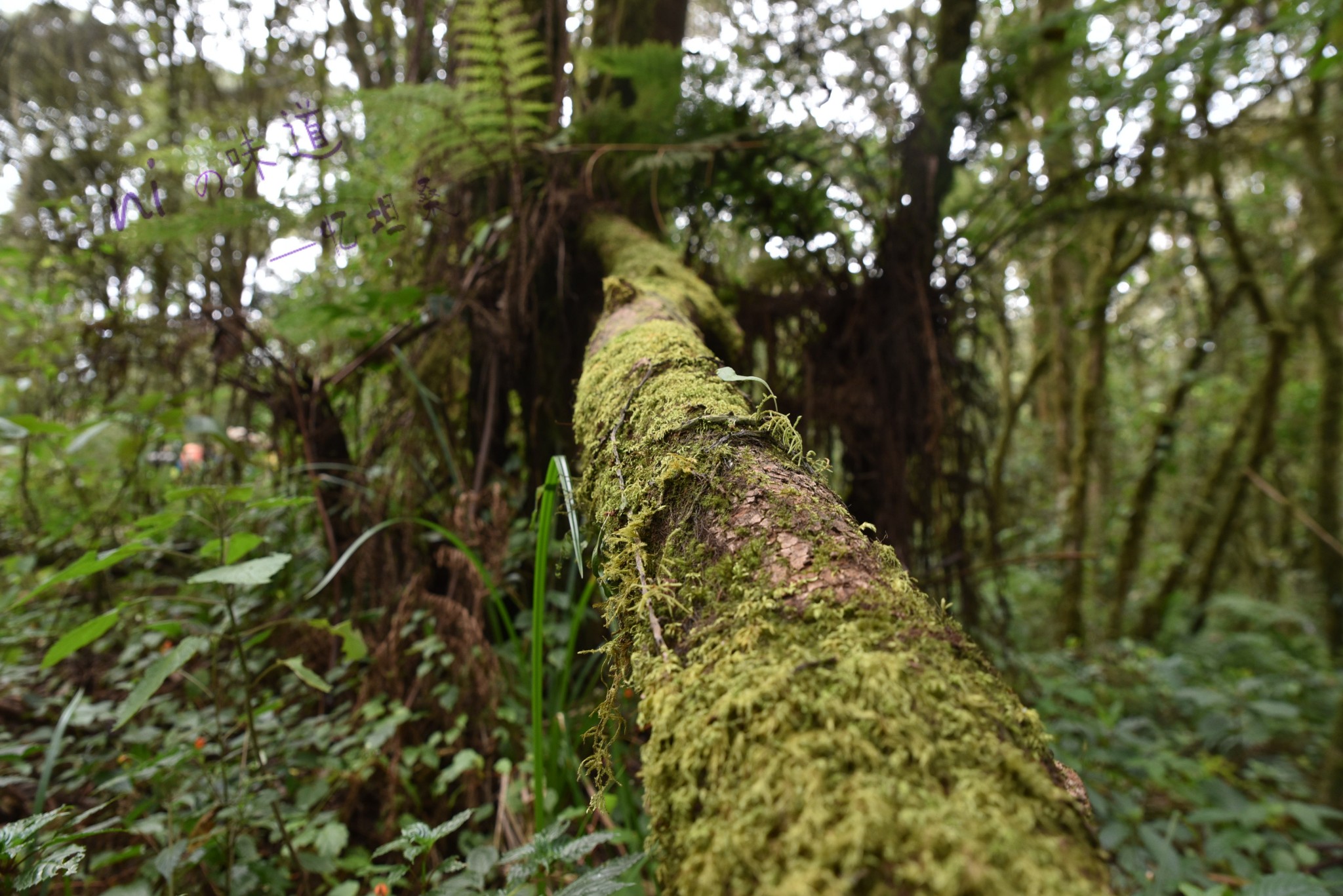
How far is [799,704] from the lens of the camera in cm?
49

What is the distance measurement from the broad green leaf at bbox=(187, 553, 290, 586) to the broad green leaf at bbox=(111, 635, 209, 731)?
0.42 feet

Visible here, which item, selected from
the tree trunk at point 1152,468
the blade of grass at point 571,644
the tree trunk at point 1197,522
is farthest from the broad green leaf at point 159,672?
the tree trunk at point 1197,522

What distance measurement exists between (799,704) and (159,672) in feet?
4.41

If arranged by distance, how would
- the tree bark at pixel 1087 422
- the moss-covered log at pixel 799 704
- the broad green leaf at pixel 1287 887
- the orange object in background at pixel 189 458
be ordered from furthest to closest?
the tree bark at pixel 1087 422, the orange object in background at pixel 189 458, the broad green leaf at pixel 1287 887, the moss-covered log at pixel 799 704

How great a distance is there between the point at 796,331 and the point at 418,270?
160cm

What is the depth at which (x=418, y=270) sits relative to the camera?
2.54m

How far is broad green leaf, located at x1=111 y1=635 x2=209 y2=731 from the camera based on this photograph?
1158 millimetres

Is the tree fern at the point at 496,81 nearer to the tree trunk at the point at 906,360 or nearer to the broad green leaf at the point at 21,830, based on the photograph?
the tree trunk at the point at 906,360

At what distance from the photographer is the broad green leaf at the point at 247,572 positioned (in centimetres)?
123

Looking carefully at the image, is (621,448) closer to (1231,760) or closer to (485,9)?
(485,9)

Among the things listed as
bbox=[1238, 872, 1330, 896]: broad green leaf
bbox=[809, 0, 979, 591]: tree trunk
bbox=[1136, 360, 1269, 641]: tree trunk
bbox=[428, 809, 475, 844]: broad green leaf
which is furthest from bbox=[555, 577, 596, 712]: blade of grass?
bbox=[1136, 360, 1269, 641]: tree trunk

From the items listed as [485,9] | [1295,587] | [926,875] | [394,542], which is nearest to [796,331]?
[485,9]

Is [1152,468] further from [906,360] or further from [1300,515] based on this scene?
[906,360]

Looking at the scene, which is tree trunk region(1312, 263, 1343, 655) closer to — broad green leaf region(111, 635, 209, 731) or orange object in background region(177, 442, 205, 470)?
broad green leaf region(111, 635, 209, 731)
